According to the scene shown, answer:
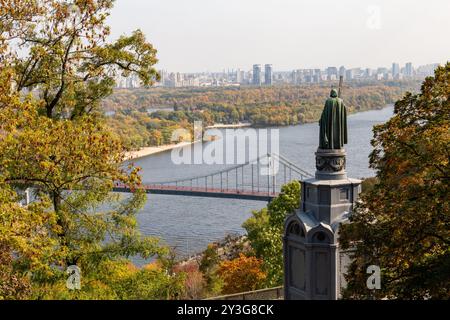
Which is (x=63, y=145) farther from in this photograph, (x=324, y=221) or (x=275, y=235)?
(x=275, y=235)

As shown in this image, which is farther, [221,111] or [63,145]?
[221,111]

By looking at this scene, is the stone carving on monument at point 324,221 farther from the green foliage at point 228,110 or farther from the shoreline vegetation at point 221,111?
the green foliage at point 228,110

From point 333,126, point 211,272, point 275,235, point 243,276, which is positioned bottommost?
point 211,272

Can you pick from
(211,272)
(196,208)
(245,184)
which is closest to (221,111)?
(245,184)

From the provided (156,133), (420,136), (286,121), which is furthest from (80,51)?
(286,121)

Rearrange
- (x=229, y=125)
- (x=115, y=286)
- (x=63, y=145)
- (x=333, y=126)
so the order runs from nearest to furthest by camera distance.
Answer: (x=63, y=145), (x=115, y=286), (x=333, y=126), (x=229, y=125)

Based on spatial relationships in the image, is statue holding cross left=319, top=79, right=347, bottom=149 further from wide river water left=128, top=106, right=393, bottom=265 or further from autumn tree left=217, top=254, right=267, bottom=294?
wide river water left=128, top=106, right=393, bottom=265

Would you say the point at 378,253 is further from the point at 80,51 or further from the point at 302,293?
the point at 80,51
